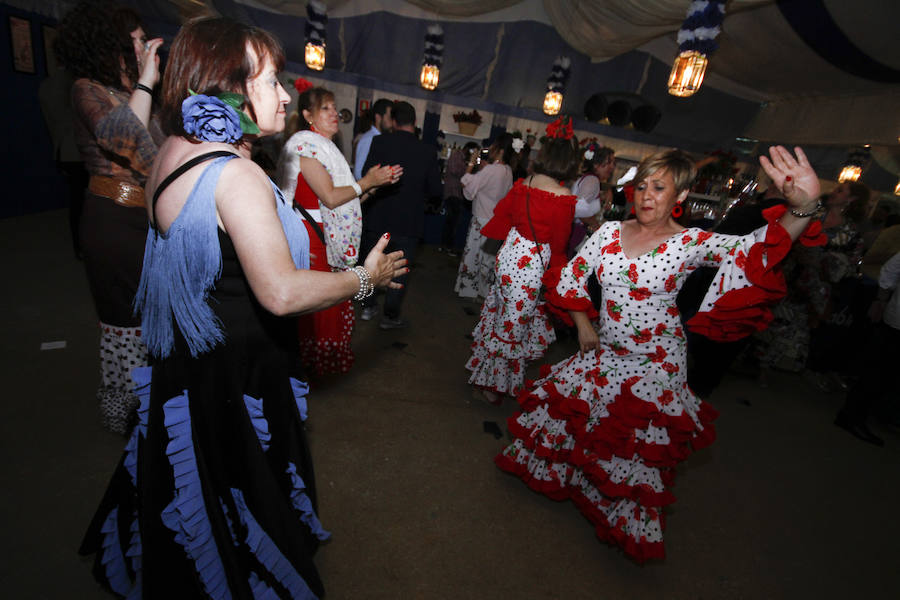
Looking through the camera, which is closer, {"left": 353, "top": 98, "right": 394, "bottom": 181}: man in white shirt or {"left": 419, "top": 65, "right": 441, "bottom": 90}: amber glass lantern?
{"left": 353, "top": 98, "right": 394, "bottom": 181}: man in white shirt

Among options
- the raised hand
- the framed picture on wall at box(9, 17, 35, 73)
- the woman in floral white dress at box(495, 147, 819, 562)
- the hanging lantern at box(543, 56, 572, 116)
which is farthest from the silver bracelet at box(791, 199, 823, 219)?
the hanging lantern at box(543, 56, 572, 116)

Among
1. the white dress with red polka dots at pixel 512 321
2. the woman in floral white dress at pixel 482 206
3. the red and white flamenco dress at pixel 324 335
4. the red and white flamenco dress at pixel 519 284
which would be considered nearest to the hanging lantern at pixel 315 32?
the woman in floral white dress at pixel 482 206

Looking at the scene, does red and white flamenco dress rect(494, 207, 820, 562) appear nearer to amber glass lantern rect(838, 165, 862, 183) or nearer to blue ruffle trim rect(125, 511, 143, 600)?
blue ruffle trim rect(125, 511, 143, 600)

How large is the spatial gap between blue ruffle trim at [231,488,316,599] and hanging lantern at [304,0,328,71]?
8.12 m

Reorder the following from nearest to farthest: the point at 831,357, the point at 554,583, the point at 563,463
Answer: the point at 554,583 → the point at 563,463 → the point at 831,357

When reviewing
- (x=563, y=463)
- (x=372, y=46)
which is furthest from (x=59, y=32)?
(x=372, y=46)

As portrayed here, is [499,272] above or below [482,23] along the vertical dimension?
below

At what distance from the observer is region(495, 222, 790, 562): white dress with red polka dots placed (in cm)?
172

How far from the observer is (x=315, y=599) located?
1.36 meters

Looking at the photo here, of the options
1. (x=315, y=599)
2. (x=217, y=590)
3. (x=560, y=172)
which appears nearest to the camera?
(x=217, y=590)

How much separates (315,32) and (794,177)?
822 cm

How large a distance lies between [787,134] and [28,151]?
40.4 ft

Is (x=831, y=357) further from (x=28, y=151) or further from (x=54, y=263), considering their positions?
(x=28, y=151)

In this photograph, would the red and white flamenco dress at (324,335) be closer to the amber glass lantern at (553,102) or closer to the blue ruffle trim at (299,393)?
the blue ruffle trim at (299,393)
